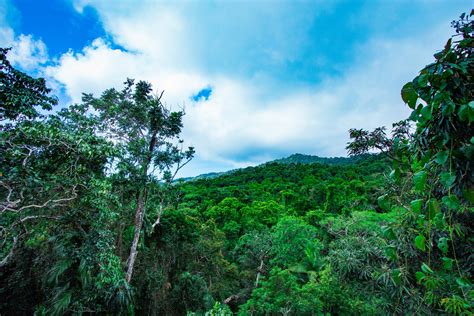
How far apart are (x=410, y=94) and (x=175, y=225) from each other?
9280 mm

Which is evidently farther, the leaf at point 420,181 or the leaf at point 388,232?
the leaf at point 388,232

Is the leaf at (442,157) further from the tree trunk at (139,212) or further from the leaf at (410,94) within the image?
the tree trunk at (139,212)

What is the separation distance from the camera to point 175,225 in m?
8.97

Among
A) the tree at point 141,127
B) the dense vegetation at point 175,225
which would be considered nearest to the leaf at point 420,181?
the dense vegetation at point 175,225

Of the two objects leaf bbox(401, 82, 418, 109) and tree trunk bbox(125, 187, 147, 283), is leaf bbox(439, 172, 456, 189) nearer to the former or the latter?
leaf bbox(401, 82, 418, 109)

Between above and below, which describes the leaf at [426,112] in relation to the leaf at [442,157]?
above

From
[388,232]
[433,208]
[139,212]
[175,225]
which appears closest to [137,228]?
[139,212]

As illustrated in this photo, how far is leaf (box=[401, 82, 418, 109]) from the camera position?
572mm

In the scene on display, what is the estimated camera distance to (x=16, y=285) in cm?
528

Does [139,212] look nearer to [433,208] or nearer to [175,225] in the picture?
[175,225]

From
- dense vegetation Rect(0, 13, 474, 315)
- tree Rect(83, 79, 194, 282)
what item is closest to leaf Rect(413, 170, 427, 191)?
dense vegetation Rect(0, 13, 474, 315)

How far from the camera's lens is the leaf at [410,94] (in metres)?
0.57

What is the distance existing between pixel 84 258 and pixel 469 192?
17.2 ft

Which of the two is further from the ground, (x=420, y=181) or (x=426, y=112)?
(x=426, y=112)
